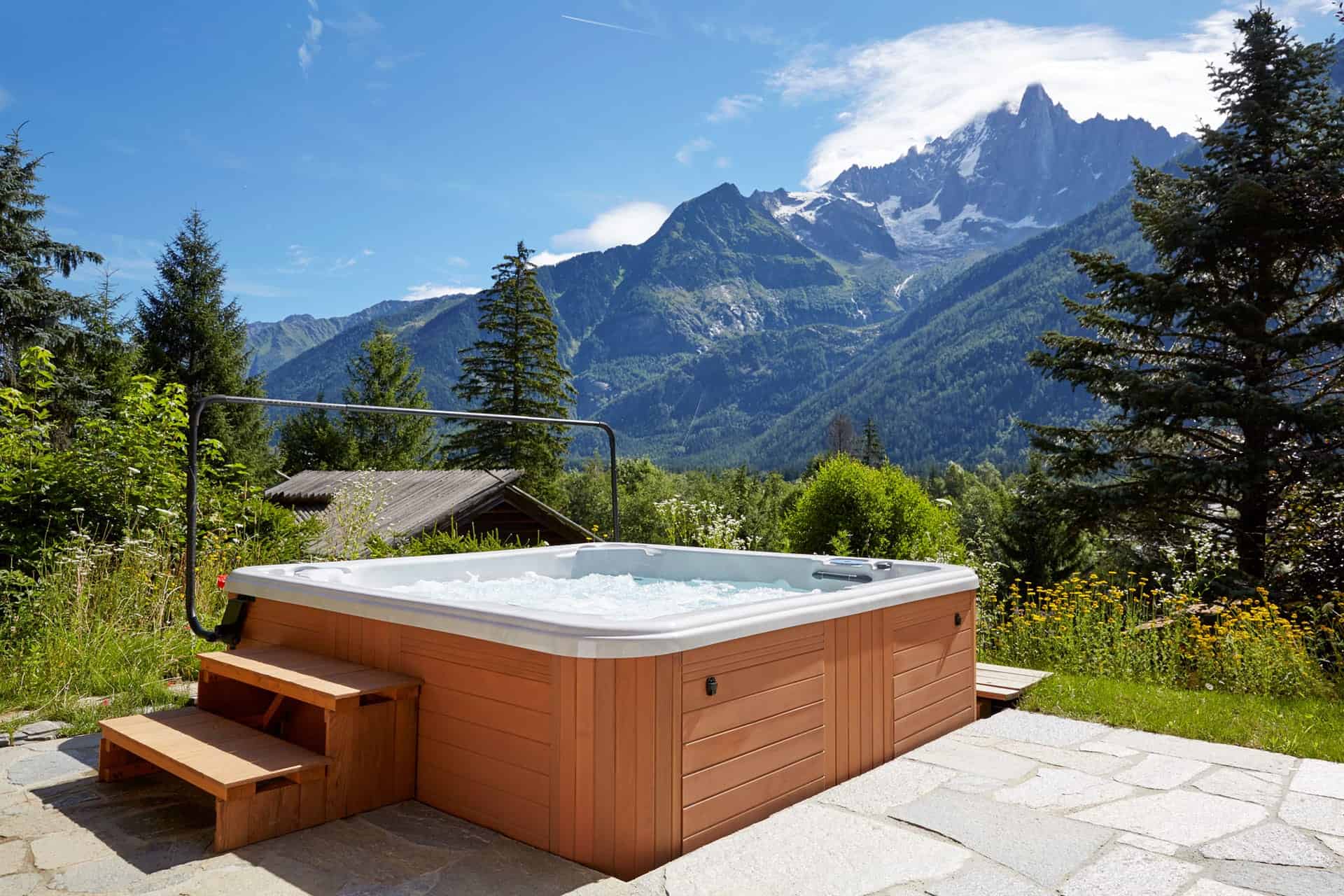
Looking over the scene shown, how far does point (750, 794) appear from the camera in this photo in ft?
→ 7.21

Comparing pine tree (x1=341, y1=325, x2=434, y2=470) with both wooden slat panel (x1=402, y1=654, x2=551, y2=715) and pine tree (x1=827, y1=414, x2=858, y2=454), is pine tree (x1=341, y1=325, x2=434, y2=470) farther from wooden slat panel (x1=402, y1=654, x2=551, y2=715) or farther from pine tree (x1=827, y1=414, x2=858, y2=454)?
pine tree (x1=827, y1=414, x2=858, y2=454)

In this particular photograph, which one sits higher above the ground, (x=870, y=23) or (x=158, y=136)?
(x=158, y=136)

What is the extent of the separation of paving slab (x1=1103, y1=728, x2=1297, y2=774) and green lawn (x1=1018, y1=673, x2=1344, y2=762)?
0.30 ft

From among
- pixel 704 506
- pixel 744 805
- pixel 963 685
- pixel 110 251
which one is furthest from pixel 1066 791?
pixel 110 251

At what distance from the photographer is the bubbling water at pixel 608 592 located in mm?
3771

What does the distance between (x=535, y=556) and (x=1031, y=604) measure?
300cm

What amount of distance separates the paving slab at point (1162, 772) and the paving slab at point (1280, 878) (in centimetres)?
56

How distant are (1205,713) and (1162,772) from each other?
89cm

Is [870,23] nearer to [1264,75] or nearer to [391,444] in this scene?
[1264,75]

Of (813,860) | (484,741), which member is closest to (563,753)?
(484,741)

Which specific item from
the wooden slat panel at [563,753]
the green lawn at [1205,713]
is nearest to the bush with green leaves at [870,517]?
the green lawn at [1205,713]

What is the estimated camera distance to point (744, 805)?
2.18m

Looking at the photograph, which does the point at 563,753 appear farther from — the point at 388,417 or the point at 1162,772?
the point at 388,417

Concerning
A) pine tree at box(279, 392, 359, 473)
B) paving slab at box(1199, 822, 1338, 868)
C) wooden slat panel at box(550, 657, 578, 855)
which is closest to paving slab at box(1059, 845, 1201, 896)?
paving slab at box(1199, 822, 1338, 868)
